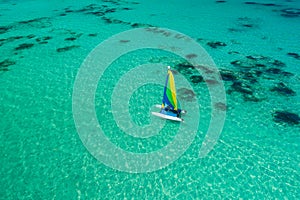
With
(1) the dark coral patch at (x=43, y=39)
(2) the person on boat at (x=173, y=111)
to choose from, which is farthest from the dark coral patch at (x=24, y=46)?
(2) the person on boat at (x=173, y=111)

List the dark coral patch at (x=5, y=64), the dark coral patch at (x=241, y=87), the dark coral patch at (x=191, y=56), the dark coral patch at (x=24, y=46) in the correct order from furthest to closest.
Result: the dark coral patch at (x=24, y=46), the dark coral patch at (x=191, y=56), the dark coral patch at (x=5, y=64), the dark coral patch at (x=241, y=87)

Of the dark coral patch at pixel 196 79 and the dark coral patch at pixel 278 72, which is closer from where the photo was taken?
the dark coral patch at pixel 196 79

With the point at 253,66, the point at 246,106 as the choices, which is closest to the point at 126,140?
the point at 246,106

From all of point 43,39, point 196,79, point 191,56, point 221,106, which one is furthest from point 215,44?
point 43,39

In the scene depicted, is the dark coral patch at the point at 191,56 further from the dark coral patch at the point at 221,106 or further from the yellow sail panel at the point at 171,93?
the yellow sail panel at the point at 171,93

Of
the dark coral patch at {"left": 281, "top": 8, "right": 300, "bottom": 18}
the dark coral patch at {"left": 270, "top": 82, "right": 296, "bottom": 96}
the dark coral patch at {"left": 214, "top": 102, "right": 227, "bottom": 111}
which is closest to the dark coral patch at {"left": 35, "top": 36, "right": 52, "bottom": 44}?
the dark coral patch at {"left": 214, "top": 102, "right": 227, "bottom": 111}

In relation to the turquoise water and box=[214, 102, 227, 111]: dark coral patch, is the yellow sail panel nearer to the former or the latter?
the turquoise water
